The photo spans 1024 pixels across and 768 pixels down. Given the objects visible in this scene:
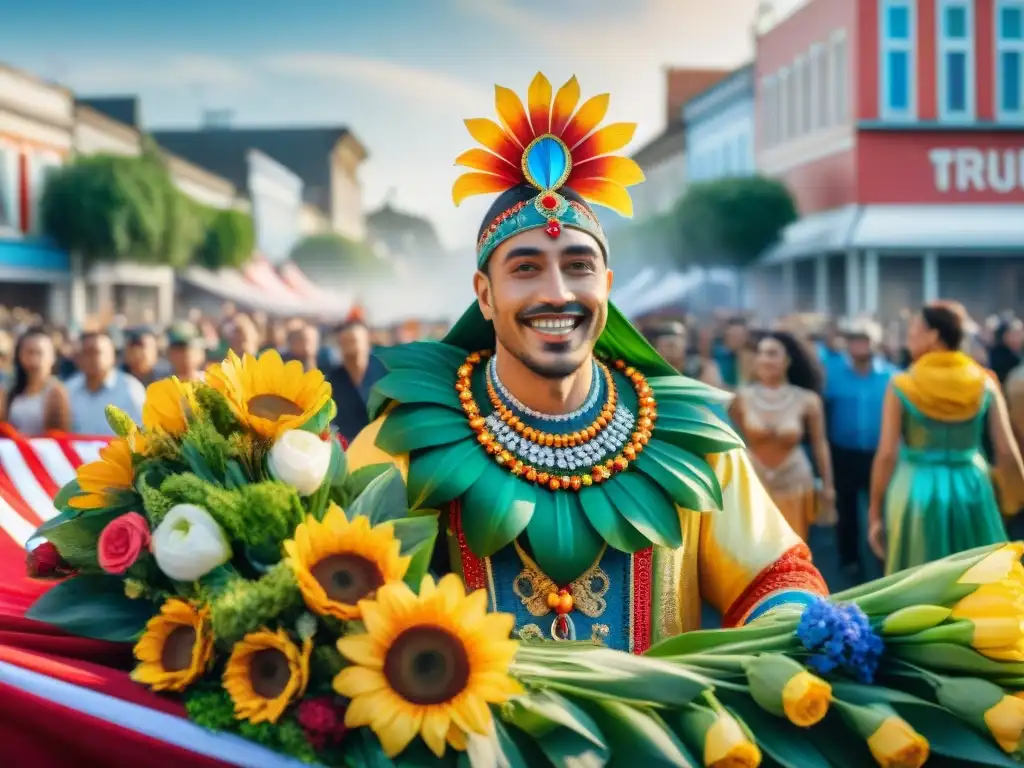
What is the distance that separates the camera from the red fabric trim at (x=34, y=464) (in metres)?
3.53

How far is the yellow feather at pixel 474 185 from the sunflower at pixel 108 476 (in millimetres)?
1116

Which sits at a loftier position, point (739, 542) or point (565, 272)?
point (565, 272)

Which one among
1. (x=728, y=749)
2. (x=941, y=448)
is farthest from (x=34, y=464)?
(x=941, y=448)

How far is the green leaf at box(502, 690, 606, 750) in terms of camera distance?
2295mm

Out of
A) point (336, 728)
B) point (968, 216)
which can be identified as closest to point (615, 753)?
point (336, 728)

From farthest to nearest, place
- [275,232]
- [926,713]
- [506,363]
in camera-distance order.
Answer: [275,232], [506,363], [926,713]

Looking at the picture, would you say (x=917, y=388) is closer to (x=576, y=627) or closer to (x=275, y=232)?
(x=576, y=627)

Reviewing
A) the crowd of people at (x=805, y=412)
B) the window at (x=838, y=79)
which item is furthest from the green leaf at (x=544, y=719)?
the window at (x=838, y=79)

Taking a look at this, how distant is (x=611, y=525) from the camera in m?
3.09

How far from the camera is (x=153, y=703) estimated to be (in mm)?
2271

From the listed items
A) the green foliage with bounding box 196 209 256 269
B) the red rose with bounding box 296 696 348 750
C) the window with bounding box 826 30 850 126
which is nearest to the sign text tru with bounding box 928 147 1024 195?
the window with bounding box 826 30 850 126

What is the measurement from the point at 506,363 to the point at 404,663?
125cm

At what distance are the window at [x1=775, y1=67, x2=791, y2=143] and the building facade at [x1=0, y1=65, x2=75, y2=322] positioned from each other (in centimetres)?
1675

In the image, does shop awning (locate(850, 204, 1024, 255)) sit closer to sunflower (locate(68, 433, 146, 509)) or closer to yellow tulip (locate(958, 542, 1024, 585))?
yellow tulip (locate(958, 542, 1024, 585))
